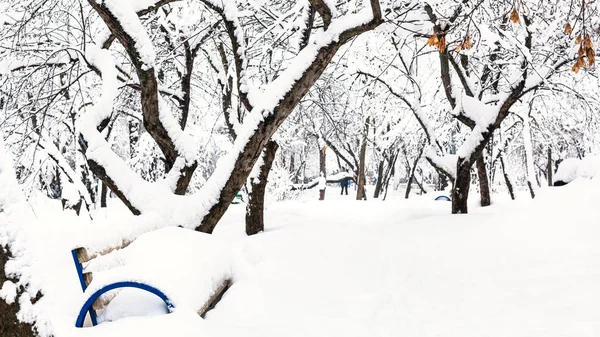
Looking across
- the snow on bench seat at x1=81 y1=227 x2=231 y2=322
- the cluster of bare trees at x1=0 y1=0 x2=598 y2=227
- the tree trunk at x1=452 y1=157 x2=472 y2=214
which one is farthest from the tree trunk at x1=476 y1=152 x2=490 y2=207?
the snow on bench seat at x1=81 y1=227 x2=231 y2=322

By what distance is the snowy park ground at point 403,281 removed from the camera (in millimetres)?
3088

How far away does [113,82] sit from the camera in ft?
17.8

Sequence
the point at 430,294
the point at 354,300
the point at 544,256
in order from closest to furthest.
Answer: the point at 354,300, the point at 430,294, the point at 544,256

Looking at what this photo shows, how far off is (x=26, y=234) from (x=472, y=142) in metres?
8.60

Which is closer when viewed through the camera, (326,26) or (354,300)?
(354,300)

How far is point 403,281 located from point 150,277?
284 centimetres

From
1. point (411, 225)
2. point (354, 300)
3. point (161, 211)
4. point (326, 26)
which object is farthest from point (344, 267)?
point (411, 225)

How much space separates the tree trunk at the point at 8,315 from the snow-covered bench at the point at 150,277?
0.92 m

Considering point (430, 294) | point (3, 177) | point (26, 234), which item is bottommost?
point (430, 294)

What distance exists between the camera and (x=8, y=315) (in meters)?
1.80

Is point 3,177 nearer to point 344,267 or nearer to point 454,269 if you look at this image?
point 344,267

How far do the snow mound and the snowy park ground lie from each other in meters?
3.35

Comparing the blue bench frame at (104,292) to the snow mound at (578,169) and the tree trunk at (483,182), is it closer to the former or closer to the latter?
the tree trunk at (483,182)

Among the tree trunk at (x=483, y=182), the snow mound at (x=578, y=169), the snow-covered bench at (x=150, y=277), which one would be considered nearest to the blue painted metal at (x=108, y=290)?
the snow-covered bench at (x=150, y=277)
